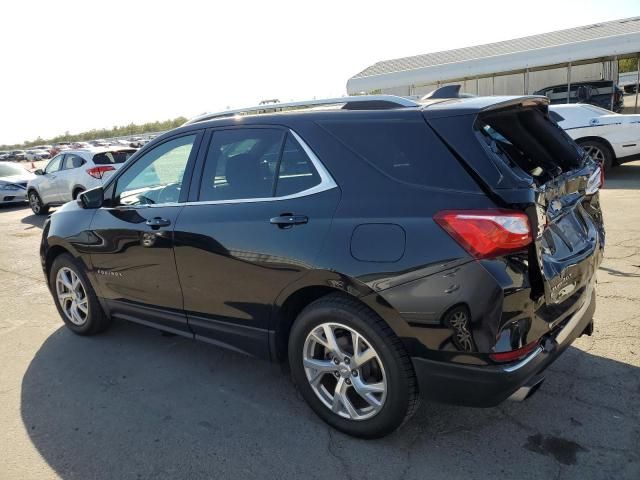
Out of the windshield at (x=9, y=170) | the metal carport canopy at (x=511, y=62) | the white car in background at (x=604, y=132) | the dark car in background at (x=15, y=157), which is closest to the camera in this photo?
the white car in background at (x=604, y=132)

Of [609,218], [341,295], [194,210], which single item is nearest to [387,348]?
[341,295]

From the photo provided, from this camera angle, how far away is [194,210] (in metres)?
3.33

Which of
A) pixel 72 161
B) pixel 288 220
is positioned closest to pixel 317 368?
pixel 288 220

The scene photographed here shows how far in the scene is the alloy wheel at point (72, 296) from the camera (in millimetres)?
4422

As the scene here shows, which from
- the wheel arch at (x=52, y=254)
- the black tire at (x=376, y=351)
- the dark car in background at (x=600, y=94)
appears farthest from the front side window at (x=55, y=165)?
the dark car in background at (x=600, y=94)

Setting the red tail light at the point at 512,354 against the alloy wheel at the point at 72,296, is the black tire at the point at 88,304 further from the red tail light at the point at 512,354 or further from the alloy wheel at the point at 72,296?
the red tail light at the point at 512,354

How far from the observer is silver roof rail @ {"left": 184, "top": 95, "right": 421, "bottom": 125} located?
9.23 ft

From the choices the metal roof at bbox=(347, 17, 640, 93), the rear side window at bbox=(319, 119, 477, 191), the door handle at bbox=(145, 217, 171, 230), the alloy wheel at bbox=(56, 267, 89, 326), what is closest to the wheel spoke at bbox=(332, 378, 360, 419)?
the rear side window at bbox=(319, 119, 477, 191)

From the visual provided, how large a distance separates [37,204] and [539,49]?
17.1 metres

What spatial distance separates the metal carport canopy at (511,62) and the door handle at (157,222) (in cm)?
1792

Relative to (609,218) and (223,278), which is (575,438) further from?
(609,218)

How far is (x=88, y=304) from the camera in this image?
436 cm

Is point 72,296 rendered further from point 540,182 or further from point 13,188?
point 13,188

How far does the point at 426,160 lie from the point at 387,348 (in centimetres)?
94
